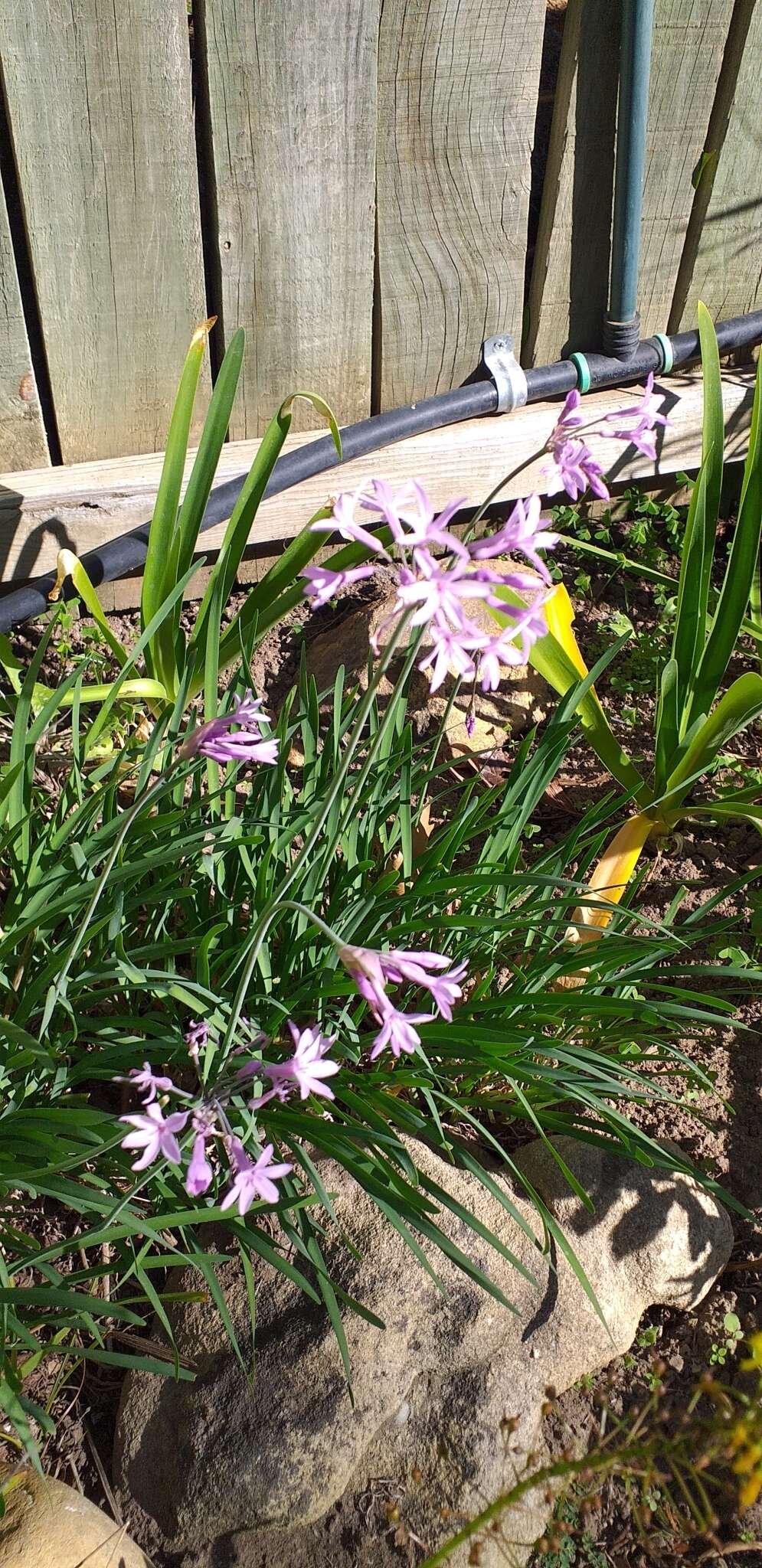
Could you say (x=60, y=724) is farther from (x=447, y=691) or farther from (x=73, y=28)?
(x=73, y=28)

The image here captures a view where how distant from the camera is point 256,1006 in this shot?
1689 millimetres

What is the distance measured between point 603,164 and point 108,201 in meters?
1.08

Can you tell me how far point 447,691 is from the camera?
8.11 ft

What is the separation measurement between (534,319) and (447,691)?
0.95m

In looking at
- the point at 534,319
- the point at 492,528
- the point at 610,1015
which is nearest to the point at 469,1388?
the point at 610,1015

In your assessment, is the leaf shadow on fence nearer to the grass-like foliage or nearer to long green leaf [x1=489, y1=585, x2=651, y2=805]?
the grass-like foliage

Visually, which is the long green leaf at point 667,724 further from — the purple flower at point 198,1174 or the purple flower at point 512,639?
the purple flower at point 198,1174

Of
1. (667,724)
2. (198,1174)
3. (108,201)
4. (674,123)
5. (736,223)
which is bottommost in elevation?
(667,724)

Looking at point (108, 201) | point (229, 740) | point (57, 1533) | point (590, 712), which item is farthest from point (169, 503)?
point (57, 1533)

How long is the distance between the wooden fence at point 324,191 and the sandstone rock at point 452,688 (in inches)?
20.5

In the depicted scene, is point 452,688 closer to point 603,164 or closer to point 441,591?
point 603,164

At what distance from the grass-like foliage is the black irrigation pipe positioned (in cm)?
62

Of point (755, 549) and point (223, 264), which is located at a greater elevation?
point (223, 264)

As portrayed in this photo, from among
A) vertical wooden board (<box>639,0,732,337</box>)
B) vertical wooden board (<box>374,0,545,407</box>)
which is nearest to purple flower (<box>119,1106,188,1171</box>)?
vertical wooden board (<box>374,0,545,407</box>)
